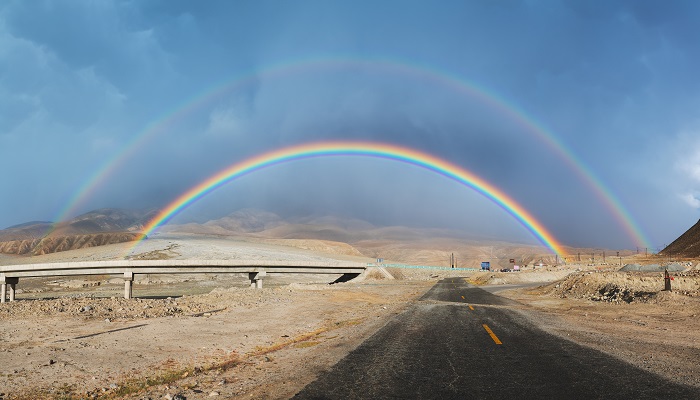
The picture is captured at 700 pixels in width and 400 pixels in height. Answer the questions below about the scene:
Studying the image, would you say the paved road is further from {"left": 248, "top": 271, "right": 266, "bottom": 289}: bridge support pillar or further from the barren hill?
the barren hill

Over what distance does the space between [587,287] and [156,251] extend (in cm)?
9845

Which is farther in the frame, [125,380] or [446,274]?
[446,274]

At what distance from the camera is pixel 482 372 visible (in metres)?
8.25

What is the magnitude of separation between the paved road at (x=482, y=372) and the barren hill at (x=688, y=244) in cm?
12993

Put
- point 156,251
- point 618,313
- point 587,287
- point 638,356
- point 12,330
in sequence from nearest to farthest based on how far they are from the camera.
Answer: point 638,356 → point 12,330 → point 618,313 → point 587,287 → point 156,251

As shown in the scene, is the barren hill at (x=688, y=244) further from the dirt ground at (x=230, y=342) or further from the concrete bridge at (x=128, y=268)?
the concrete bridge at (x=128, y=268)

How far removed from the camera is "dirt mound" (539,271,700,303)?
24453mm

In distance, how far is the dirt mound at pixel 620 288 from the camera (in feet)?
80.2

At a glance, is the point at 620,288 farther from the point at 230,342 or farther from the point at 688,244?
the point at 688,244

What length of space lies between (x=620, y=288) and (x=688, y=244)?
131 meters

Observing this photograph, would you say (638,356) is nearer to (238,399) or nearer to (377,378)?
(377,378)

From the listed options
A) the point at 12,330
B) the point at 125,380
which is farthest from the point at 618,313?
the point at 12,330

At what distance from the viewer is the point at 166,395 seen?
22.7ft

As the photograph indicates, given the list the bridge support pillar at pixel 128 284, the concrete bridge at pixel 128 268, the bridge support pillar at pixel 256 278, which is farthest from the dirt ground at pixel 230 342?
the bridge support pillar at pixel 256 278
